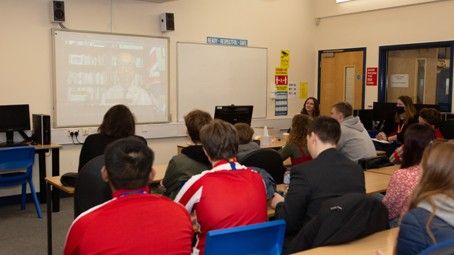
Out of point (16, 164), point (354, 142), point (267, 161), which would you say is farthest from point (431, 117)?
point (16, 164)

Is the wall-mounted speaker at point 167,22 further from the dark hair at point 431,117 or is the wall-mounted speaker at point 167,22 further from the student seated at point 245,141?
the dark hair at point 431,117

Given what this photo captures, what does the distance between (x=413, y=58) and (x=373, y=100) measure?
925 mm

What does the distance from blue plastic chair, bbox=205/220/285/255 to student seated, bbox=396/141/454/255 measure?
53cm

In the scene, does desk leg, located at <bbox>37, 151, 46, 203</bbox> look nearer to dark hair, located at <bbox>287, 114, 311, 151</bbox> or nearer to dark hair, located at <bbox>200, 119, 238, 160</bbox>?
dark hair, located at <bbox>287, 114, 311, 151</bbox>

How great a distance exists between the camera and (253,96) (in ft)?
25.6

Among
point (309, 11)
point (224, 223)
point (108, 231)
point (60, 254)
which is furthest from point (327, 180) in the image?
point (309, 11)

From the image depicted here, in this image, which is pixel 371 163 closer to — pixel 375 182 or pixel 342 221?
pixel 375 182

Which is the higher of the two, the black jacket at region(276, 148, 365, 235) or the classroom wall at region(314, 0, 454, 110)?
the classroom wall at region(314, 0, 454, 110)

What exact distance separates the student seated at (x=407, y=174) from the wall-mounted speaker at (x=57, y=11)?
4446mm

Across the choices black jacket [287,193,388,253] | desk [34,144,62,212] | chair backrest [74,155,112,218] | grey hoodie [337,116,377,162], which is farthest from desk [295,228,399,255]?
desk [34,144,62,212]

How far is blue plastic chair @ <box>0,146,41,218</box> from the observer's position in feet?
15.5

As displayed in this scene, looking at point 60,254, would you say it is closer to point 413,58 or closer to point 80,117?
point 80,117

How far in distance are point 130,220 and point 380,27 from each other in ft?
22.7

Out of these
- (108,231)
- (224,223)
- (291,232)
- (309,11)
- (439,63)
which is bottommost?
(291,232)
